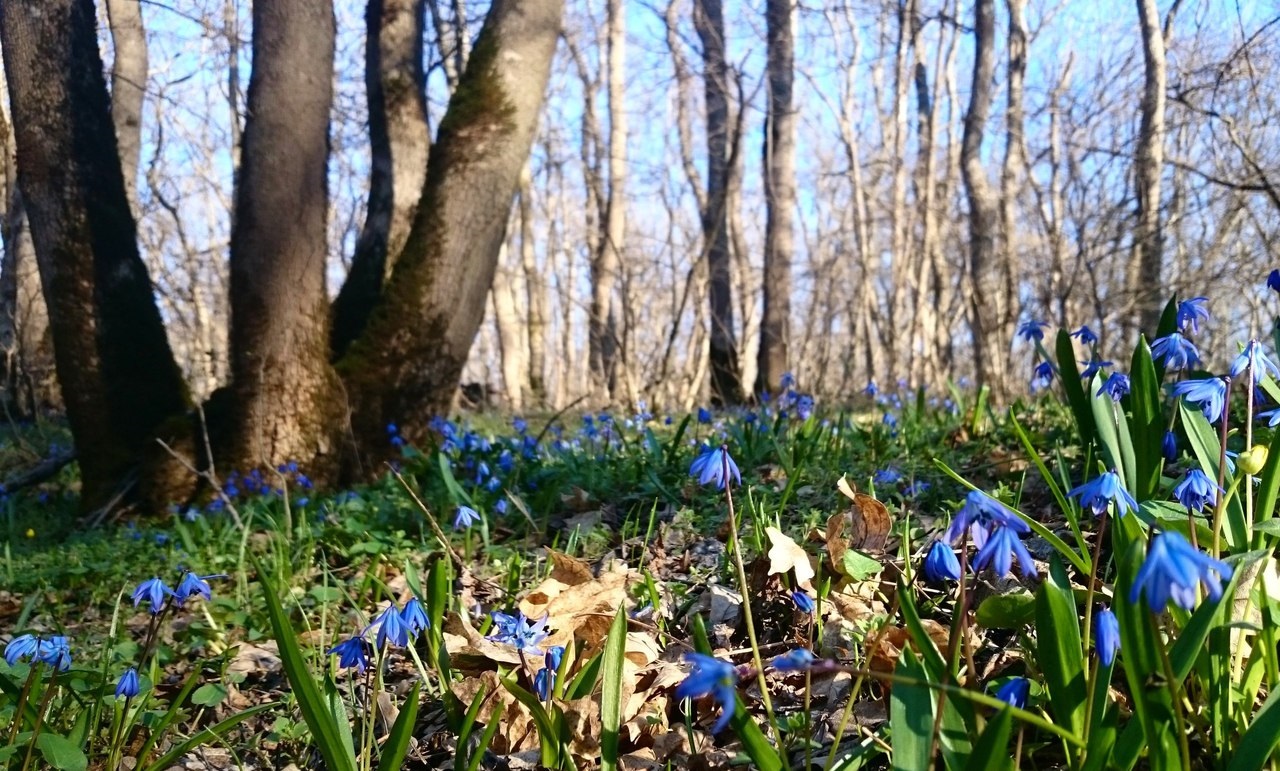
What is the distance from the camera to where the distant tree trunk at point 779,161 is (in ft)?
33.9

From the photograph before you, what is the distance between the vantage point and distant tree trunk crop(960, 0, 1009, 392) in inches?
364

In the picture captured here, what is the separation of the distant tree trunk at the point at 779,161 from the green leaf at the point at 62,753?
28.3ft

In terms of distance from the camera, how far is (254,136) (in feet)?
16.0

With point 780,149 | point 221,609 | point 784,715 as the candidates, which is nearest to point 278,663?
point 221,609

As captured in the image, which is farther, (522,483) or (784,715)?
(522,483)

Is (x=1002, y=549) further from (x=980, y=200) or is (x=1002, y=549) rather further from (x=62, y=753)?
(x=980, y=200)

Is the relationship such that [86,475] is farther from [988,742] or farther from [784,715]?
[988,742]

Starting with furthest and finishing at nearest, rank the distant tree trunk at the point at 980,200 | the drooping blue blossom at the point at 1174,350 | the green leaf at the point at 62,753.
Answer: the distant tree trunk at the point at 980,200 < the drooping blue blossom at the point at 1174,350 < the green leaf at the point at 62,753

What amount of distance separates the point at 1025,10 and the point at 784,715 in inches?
484

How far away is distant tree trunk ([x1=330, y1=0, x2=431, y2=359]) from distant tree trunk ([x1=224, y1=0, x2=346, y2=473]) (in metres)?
0.47

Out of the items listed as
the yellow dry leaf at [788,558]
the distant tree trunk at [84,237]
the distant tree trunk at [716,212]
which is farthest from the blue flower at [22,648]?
the distant tree trunk at [716,212]

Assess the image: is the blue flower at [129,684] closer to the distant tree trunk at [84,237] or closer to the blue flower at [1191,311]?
the blue flower at [1191,311]

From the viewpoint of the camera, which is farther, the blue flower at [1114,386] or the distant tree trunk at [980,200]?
the distant tree trunk at [980,200]

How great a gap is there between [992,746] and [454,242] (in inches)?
171
